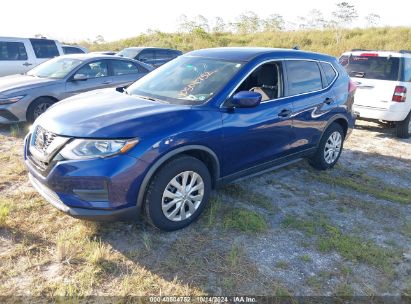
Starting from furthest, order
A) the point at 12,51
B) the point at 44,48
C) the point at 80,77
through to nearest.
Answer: the point at 44,48 < the point at 12,51 < the point at 80,77

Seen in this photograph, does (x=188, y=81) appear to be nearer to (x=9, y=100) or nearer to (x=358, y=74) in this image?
(x=9, y=100)

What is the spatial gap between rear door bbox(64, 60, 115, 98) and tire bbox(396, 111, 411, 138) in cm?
609

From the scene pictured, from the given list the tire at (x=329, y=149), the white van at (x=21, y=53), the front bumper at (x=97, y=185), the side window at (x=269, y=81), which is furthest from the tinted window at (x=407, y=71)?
the white van at (x=21, y=53)

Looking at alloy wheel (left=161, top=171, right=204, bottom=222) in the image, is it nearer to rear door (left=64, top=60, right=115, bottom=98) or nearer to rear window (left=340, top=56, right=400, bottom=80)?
rear door (left=64, top=60, right=115, bottom=98)

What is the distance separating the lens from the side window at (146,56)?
43.9 feet

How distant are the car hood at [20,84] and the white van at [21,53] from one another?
3.19 m

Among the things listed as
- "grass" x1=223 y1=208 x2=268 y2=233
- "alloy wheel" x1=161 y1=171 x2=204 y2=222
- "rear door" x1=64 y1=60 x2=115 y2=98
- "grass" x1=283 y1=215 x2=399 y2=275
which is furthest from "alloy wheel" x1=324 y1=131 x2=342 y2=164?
"rear door" x1=64 y1=60 x2=115 y2=98

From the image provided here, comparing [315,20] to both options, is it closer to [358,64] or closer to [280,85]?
[358,64]

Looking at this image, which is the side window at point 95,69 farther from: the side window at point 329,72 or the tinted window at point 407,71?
the tinted window at point 407,71

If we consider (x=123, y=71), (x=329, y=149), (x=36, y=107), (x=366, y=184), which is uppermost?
(x=123, y=71)

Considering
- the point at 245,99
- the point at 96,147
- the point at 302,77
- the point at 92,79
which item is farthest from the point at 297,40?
the point at 96,147

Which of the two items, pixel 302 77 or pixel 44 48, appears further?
pixel 44 48

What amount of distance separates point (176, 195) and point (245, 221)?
2.71 feet

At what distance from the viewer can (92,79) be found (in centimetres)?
762
